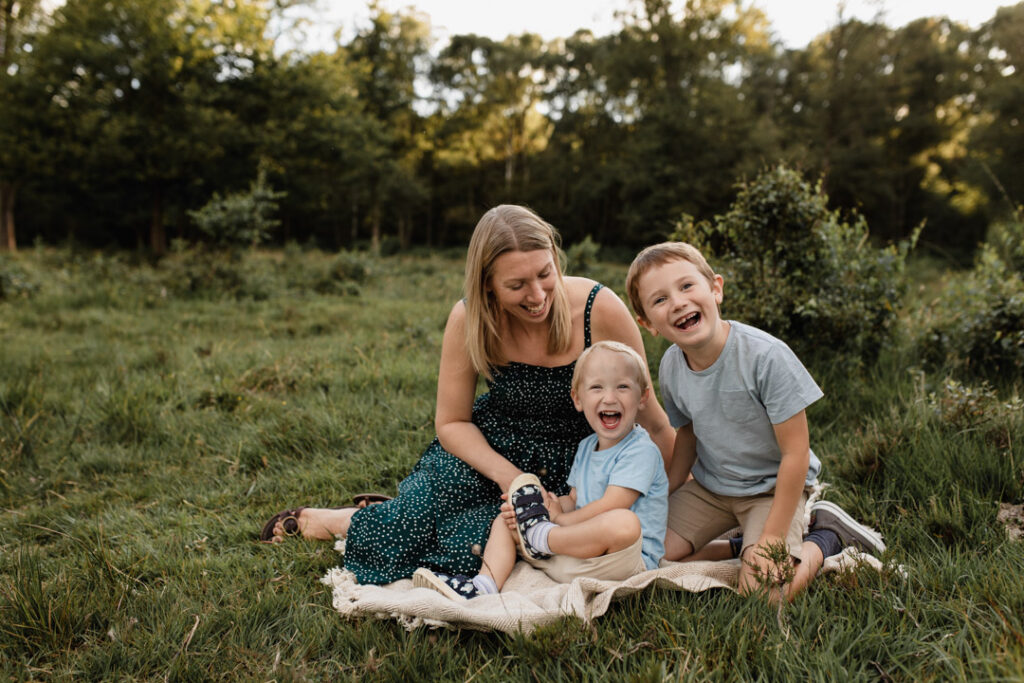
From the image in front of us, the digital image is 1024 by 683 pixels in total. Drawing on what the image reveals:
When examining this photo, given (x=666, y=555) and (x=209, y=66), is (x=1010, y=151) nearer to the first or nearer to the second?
(x=666, y=555)

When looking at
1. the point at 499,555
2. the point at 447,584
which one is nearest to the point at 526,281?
the point at 499,555

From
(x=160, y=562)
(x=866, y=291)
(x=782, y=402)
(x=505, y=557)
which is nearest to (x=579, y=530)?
(x=505, y=557)

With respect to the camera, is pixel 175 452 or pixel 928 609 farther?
pixel 175 452

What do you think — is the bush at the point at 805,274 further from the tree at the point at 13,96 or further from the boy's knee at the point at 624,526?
the tree at the point at 13,96

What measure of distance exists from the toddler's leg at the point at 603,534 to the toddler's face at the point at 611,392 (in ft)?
1.09

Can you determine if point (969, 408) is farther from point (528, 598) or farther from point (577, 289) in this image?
point (528, 598)

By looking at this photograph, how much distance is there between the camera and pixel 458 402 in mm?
2889

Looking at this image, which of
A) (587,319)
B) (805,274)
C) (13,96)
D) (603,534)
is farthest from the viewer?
(13,96)

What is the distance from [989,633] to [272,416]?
3.94m

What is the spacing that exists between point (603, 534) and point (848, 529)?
3.56 ft

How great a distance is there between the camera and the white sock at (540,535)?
2375 mm

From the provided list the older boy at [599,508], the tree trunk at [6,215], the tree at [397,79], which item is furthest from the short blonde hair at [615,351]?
the tree at [397,79]

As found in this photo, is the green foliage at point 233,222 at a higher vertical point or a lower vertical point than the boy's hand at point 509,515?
higher

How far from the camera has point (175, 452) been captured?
404 cm
